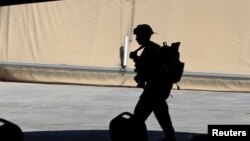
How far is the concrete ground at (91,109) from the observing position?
12.1 m

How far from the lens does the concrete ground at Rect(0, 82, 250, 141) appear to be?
12.1 meters

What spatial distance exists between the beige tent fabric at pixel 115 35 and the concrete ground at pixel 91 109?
605 millimetres

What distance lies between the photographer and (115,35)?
72.1 ft

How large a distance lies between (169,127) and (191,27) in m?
11.6

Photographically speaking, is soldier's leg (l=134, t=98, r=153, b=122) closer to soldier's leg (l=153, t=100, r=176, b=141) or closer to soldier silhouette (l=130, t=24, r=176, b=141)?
soldier silhouette (l=130, t=24, r=176, b=141)

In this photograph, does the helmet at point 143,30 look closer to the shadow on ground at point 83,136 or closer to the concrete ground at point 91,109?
the shadow on ground at point 83,136

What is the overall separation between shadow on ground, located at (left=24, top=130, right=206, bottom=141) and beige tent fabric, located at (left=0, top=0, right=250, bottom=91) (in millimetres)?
9206

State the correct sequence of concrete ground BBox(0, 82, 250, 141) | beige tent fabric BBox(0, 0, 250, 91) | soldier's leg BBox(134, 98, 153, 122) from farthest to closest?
beige tent fabric BBox(0, 0, 250, 91)
concrete ground BBox(0, 82, 250, 141)
soldier's leg BBox(134, 98, 153, 122)

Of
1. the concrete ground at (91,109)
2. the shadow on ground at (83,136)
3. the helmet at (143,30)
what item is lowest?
the concrete ground at (91,109)

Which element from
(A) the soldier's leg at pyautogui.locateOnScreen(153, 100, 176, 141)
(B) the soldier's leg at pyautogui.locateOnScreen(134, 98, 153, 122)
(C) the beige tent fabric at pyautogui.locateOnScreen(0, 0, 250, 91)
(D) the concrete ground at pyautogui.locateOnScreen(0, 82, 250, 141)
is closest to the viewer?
(B) the soldier's leg at pyautogui.locateOnScreen(134, 98, 153, 122)

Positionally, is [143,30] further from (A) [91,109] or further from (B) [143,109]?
(A) [91,109]

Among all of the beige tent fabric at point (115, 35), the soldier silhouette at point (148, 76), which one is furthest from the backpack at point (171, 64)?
the beige tent fabric at point (115, 35)

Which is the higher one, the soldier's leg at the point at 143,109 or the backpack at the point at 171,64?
the backpack at the point at 171,64

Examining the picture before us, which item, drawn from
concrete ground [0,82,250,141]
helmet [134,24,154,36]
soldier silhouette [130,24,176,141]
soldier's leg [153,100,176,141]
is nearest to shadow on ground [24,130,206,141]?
concrete ground [0,82,250,141]
